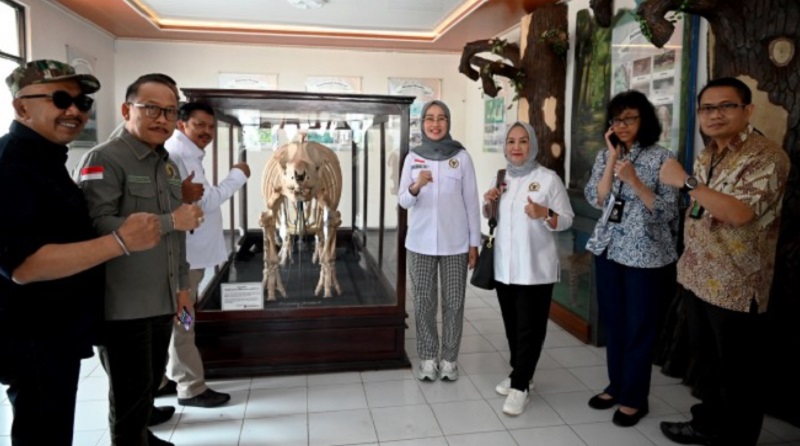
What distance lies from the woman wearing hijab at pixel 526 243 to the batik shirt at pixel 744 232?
75 cm

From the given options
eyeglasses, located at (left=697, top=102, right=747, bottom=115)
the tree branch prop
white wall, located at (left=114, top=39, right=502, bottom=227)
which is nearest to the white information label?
eyeglasses, located at (left=697, top=102, right=747, bottom=115)

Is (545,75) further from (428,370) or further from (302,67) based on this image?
(302,67)

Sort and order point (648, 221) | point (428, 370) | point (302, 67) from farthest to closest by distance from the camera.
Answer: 1. point (302, 67)
2. point (428, 370)
3. point (648, 221)

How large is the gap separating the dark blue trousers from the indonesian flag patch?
2432 mm

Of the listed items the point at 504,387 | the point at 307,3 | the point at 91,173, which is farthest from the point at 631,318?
the point at 307,3

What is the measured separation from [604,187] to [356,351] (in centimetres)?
195

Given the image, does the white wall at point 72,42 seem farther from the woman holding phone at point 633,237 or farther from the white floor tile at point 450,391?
the woman holding phone at point 633,237

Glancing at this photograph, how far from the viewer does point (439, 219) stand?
331cm

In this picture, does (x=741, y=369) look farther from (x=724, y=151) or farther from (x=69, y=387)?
(x=69, y=387)

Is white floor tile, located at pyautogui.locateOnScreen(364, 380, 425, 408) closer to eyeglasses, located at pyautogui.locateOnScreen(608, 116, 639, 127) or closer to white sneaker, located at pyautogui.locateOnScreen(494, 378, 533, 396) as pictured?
white sneaker, located at pyautogui.locateOnScreen(494, 378, 533, 396)

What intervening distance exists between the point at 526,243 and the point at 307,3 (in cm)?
470

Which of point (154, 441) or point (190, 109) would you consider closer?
point (154, 441)

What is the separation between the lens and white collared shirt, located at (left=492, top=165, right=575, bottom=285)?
297cm

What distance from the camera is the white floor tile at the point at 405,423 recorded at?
2.85m
